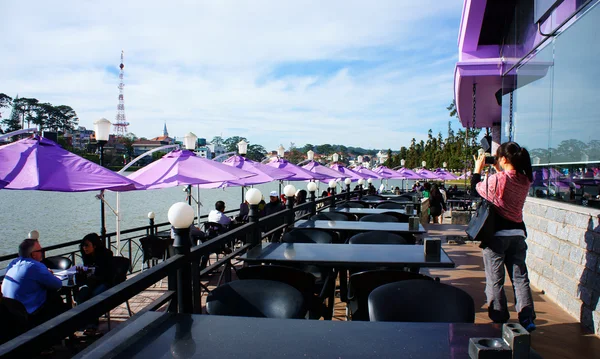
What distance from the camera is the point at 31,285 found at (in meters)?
4.04

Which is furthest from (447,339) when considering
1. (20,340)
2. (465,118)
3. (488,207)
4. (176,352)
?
(465,118)

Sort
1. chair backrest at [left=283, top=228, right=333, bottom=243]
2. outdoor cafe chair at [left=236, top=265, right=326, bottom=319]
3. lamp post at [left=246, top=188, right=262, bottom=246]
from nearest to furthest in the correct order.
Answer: outdoor cafe chair at [left=236, top=265, right=326, bottom=319] < lamp post at [left=246, top=188, right=262, bottom=246] < chair backrest at [left=283, top=228, right=333, bottom=243]

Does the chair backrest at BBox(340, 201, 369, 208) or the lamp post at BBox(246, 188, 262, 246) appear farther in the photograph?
the chair backrest at BBox(340, 201, 369, 208)

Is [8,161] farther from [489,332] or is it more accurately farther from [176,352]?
[489,332]

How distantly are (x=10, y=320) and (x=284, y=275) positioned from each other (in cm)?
222

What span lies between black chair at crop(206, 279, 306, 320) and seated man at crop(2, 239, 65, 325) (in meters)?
2.59

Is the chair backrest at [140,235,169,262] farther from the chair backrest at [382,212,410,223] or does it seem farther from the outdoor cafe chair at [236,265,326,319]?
the outdoor cafe chair at [236,265,326,319]

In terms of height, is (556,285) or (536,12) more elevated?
(536,12)

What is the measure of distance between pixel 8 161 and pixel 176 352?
413cm

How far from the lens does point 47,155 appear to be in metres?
4.98

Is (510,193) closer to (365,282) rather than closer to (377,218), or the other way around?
(365,282)

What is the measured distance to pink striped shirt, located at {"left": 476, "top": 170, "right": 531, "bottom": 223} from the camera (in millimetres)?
3742

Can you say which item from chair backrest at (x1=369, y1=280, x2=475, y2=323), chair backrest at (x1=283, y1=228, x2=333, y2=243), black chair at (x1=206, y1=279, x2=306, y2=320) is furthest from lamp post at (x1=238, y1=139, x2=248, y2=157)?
chair backrest at (x1=369, y1=280, x2=475, y2=323)

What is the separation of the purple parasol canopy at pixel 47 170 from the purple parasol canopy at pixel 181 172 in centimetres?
127
